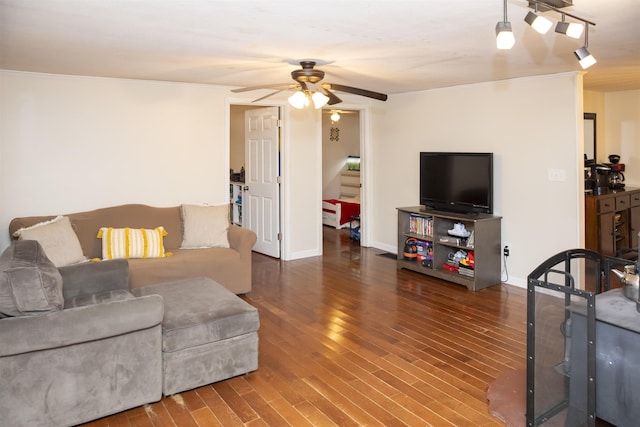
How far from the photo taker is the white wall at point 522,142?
4.86 metres

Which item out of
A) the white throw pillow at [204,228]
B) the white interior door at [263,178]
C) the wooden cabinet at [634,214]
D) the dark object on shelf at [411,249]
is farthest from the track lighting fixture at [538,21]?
the wooden cabinet at [634,214]

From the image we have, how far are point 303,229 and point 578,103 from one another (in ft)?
11.7

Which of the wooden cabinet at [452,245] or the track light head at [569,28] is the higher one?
the track light head at [569,28]

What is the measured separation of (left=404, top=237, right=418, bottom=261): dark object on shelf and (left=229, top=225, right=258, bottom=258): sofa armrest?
196 centimetres

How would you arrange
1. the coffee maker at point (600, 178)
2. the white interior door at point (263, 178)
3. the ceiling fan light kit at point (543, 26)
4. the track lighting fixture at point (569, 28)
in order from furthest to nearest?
the white interior door at point (263, 178)
the coffee maker at point (600, 178)
the track lighting fixture at point (569, 28)
the ceiling fan light kit at point (543, 26)

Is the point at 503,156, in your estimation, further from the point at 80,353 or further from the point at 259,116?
the point at 80,353

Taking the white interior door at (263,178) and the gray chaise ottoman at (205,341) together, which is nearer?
the gray chaise ottoman at (205,341)

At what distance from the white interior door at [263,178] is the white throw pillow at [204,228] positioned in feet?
4.70

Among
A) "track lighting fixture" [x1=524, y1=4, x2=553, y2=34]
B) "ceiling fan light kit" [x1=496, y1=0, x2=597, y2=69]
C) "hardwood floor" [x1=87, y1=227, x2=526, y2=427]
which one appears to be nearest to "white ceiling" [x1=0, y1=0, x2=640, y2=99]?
"ceiling fan light kit" [x1=496, y1=0, x2=597, y2=69]

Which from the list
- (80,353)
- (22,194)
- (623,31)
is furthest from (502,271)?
(22,194)

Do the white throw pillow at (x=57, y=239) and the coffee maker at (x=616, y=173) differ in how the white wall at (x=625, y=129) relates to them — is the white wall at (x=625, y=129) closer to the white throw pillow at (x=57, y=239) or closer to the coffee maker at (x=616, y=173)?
→ the coffee maker at (x=616, y=173)

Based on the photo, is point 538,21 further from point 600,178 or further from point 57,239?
point 600,178

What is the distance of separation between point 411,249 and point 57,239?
12.4 feet

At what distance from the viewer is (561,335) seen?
2.39m
